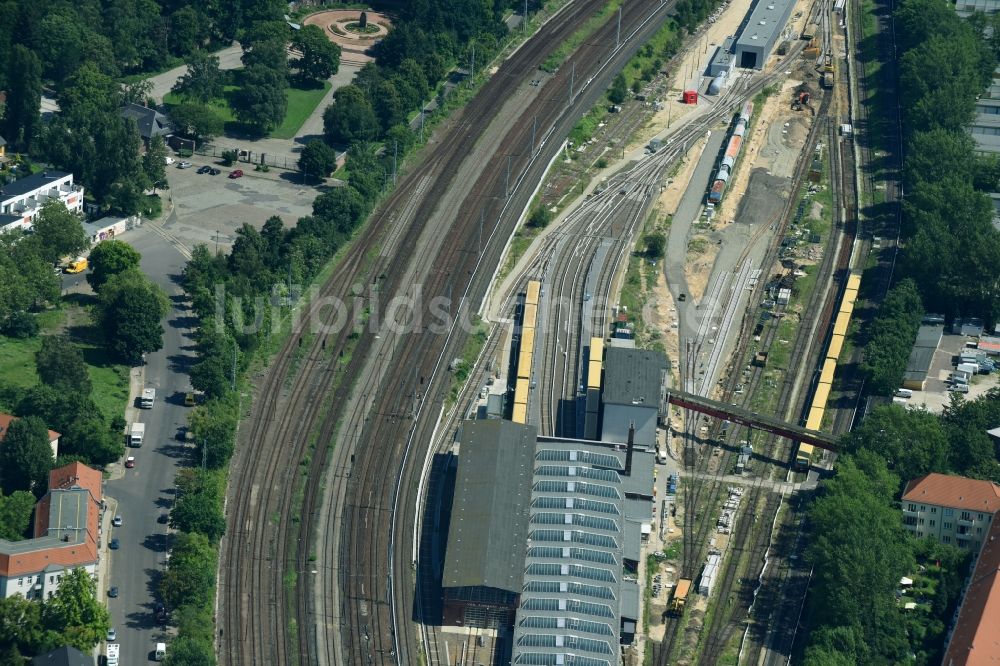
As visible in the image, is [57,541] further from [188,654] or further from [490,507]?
[490,507]

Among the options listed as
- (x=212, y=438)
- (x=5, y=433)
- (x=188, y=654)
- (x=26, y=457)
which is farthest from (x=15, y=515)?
(x=188, y=654)

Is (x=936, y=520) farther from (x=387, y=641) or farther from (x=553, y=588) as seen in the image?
(x=387, y=641)

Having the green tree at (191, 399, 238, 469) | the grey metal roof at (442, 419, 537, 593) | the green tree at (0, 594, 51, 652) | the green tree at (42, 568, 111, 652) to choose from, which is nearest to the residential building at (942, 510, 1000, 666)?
the grey metal roof at (442, 419, 537, 593)

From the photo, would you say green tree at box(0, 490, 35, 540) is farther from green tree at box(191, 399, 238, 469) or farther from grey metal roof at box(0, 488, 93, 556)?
green tree at box(191, 399, 238, 469)

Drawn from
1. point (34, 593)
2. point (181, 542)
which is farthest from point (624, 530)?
point (34, 593)

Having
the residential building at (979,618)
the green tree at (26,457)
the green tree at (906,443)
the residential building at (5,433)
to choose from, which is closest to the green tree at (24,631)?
the green tree at (26,457)

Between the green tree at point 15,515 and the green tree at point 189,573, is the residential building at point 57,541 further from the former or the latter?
the green tree at point 189,573
